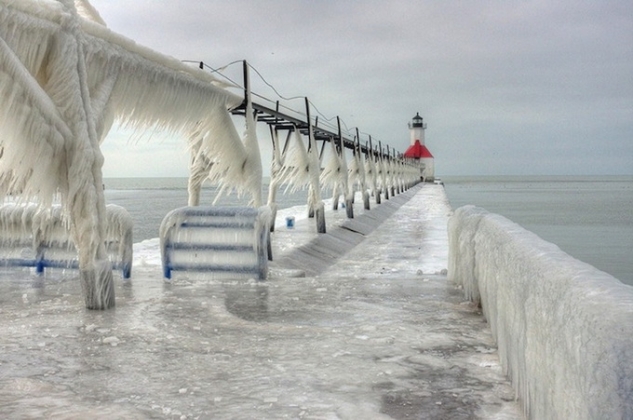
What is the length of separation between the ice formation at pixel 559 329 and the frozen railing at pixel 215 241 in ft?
13.5

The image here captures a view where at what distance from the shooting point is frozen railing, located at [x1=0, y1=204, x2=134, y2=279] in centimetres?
861

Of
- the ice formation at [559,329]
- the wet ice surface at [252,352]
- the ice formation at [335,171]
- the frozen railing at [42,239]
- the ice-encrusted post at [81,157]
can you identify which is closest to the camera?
the ice formation at [559,329]

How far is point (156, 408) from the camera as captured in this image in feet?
12.3

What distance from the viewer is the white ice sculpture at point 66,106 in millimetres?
5398

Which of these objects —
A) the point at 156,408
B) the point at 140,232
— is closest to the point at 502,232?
the point at 156,408

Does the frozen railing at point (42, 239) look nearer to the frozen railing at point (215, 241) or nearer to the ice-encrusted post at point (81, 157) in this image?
the frozen railing at point (215, 241)

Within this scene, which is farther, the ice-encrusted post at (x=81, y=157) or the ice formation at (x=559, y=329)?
the ice-encrusted post at (x=81, y=157)

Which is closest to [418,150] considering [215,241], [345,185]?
[345,185]

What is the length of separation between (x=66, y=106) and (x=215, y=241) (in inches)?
121

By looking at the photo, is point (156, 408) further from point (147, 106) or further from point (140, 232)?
point (140, 232)

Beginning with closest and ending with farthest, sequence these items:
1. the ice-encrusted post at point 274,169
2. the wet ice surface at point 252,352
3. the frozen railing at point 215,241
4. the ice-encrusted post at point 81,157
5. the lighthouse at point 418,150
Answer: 1. the wet ice surface at point 252,352
2. the ice-encrusted post at point 81,157
3. the frozen railing at point 215,241
4. the ice-encrusted post at point 274,169
5. the lighthouse at point 418,150

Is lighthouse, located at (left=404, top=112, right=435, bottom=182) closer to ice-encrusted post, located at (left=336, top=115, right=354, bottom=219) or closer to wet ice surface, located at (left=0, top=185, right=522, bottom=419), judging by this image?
ice-encrusted post, located at (left=336, top=115, right=354, bottom=219)

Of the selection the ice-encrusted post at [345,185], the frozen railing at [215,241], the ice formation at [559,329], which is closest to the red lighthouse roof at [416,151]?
the ice-encrusted post at [345,185]

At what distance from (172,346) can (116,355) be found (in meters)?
0.45
